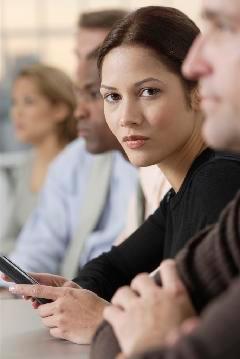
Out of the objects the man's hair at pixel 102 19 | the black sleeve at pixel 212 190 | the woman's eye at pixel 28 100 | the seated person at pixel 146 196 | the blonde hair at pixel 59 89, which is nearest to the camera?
the black sleeve at pixel 212 190

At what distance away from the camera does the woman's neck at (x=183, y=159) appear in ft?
4.66

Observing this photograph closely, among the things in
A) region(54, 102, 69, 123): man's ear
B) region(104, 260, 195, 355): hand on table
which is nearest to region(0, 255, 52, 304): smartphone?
region(104, 260, 195, 355): hand on table

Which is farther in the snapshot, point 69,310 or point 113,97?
point 113,97

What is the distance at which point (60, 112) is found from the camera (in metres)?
3.44

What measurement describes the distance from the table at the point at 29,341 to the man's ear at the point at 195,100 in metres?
0.47

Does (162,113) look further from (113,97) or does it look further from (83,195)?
(83,195)

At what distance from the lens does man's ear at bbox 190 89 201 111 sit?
1.42m

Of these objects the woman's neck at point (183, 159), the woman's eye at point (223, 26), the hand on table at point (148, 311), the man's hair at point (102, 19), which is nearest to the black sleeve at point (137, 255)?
the woman's neck at point (183, 159)

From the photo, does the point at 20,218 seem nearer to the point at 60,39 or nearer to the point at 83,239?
the point at 83,239

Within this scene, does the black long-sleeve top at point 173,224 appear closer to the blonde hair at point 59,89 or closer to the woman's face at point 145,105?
the woman's face at point 145,105

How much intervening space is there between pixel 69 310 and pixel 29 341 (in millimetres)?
80

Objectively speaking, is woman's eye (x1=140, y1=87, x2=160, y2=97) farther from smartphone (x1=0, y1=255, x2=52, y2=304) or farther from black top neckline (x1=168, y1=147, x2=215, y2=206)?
smartphone (x1=0, y1=255, x2=52, y2=304)

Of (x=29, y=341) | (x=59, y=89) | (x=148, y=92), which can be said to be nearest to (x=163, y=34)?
(x=148, y=92)

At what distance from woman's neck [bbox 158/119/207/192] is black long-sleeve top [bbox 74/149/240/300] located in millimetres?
35
